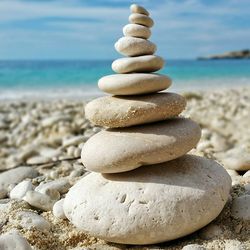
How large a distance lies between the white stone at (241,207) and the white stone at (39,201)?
4.56 feet

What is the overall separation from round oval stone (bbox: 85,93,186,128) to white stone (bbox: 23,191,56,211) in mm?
897

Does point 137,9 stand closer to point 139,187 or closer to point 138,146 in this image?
point 138,146

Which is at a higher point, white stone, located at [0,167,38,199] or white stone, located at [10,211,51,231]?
white stone, located at [10,211,51,231]

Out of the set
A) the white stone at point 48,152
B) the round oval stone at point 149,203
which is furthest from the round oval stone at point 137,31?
the white stone at point 48,152

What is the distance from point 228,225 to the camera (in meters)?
3.21

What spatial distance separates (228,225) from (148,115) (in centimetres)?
92

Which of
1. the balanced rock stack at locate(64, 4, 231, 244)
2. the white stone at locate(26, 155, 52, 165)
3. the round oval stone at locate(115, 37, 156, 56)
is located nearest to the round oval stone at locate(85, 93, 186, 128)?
the balanced rock stack at locate(64, 4, 231, 244)

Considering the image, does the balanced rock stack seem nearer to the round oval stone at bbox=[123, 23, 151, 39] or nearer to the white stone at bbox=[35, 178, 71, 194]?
the round oval stone at bbox=[123, 23, 151, 39]

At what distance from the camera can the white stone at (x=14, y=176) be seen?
15.0ft

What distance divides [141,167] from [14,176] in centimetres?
201

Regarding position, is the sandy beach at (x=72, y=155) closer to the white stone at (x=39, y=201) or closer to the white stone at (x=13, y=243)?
the white stone at (x=39, y=201)

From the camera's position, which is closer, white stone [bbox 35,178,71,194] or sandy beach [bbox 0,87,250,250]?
sandy beach [bbox 0,87,250,250]

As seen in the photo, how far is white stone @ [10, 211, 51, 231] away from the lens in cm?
322

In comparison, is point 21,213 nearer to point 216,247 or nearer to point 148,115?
point 148,115
